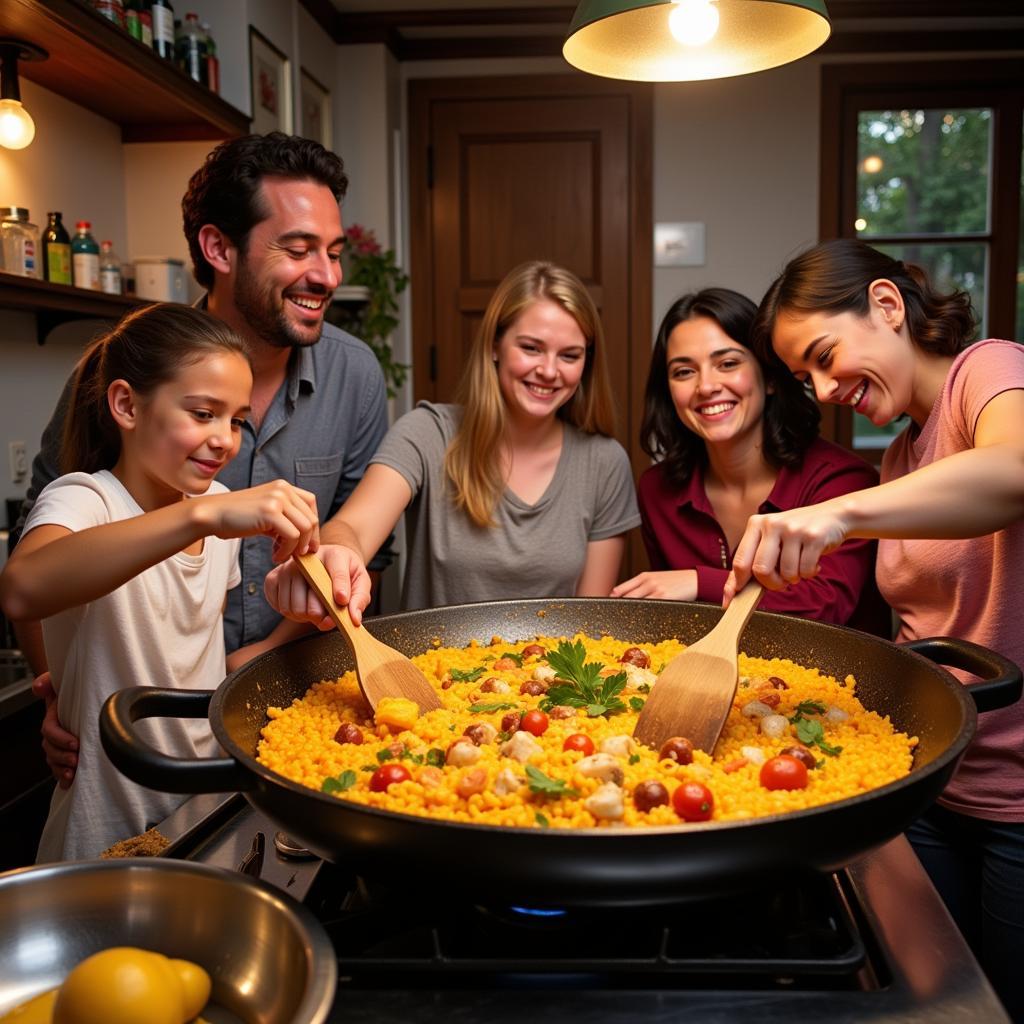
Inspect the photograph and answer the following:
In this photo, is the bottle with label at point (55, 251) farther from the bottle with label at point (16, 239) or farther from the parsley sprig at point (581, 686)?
the parsley sprig at point (581, 686)

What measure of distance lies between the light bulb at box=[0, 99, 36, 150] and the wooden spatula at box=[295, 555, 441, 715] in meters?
1.87

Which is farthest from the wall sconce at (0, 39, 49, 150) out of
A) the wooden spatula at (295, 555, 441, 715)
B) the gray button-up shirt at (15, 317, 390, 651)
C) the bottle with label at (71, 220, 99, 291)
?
the wooden spatula at (295, 555, 441, 715)

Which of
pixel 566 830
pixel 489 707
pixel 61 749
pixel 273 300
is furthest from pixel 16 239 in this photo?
pixel 566 830

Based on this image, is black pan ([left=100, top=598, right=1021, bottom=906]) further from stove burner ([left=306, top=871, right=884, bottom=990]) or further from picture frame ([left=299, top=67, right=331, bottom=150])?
picture frame ([left=299, top=67, right=331, bottom=150])

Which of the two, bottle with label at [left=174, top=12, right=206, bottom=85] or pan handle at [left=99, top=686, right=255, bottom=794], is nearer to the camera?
pan handle at [left=99, top=686, right=255, bottom=794]

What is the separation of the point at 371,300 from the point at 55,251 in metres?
1.91

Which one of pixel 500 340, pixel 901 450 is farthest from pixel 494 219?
pixel 901 450

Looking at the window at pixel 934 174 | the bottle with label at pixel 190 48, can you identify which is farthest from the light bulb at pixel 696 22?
the window at pixel 934 174

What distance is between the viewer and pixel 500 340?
2.44m

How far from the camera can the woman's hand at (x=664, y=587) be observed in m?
1.99

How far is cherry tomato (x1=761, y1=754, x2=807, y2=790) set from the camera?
41.3 inches

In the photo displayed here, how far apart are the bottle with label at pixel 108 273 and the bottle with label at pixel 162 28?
1.92ft

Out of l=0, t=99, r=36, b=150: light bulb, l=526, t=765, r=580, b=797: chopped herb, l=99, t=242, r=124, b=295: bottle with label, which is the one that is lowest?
l=526, t=765, r=580, b=797: chopped herb

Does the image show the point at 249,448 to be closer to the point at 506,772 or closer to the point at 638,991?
the point at 506,772
